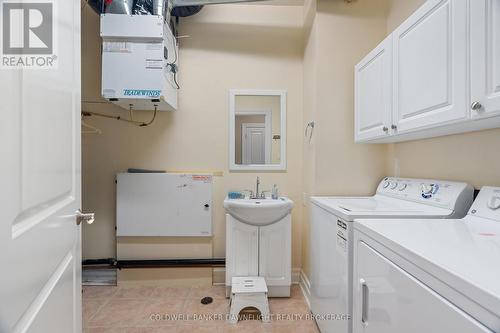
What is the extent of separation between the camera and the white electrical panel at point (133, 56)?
179 centimetres

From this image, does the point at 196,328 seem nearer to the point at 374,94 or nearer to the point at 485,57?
the point at 374,94

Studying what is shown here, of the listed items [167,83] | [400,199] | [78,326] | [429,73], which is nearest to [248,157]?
[167,83]

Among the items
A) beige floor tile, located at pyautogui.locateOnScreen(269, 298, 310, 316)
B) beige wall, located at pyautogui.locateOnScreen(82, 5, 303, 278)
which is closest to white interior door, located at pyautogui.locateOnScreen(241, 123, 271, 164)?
beige wall, located at pyautogui.locateOnScreen(82, 5, 303, 278)

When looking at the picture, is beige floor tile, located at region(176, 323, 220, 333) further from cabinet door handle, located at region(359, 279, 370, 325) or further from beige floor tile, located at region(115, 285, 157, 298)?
cabinet door handle, located at region(359, 279, 370, 325)

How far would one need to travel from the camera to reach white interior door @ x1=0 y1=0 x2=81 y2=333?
1.61ft

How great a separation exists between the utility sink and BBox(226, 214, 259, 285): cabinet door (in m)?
0.07

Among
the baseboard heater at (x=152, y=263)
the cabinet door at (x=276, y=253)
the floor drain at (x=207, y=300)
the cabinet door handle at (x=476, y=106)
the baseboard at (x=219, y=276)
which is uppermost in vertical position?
the cabinet door handle at (x=476, y=106)
